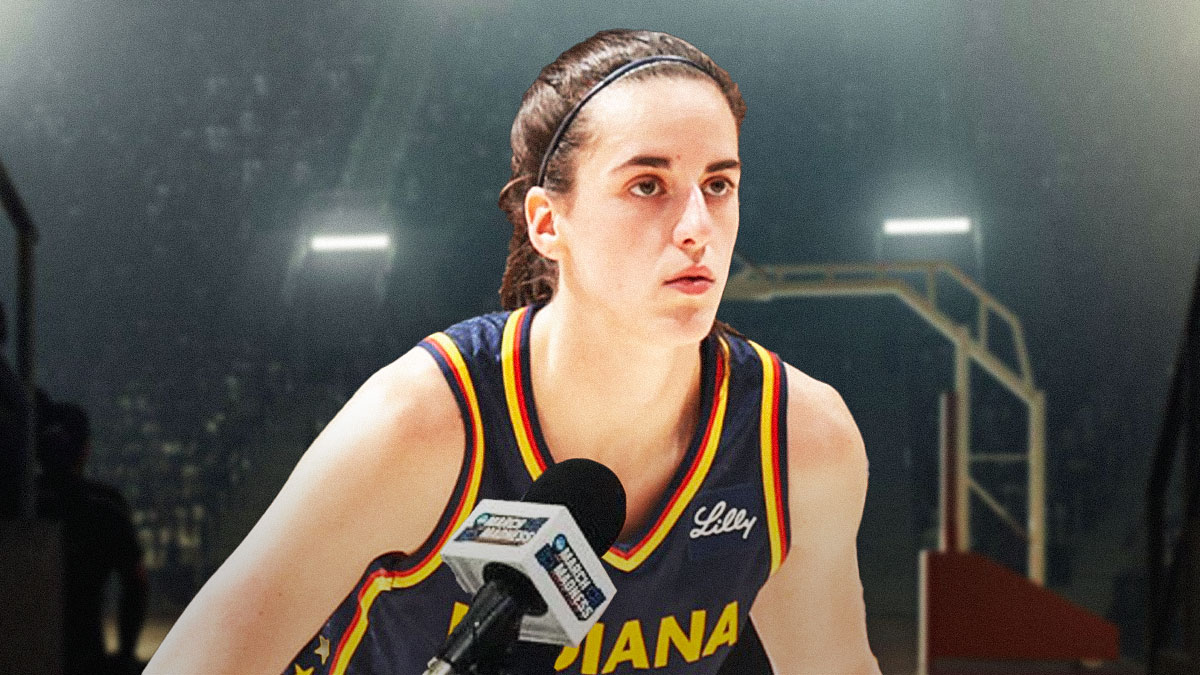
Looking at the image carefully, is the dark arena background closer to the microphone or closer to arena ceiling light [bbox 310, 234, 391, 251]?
arena ceiling light [bbox 310, 234, 391, 251]

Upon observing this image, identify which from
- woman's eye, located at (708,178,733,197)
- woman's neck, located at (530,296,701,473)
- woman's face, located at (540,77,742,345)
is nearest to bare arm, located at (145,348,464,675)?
woman's neck, located at (530,296,701,473)

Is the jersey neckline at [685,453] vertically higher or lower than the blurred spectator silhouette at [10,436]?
higher

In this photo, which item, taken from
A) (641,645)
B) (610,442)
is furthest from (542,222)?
(641,645)

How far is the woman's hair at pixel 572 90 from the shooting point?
3.48 ft

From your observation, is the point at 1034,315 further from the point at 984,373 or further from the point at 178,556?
the point at 178,556

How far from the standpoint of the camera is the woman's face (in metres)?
1.01

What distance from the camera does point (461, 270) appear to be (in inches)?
92.5

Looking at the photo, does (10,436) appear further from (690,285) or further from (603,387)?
(690,285)

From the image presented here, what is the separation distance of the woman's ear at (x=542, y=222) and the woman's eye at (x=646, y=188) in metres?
0.11

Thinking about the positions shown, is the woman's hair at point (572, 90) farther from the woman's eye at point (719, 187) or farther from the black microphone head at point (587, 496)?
the black microphone head at point (587, 496)

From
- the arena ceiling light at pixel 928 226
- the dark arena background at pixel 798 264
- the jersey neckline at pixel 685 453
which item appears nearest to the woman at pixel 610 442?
the jersey neckline at pixel 685 453

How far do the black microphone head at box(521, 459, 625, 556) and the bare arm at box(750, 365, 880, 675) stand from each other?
0.51 m

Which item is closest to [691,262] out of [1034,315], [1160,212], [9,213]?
[1034,315]

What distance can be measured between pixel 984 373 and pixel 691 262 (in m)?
1.60
